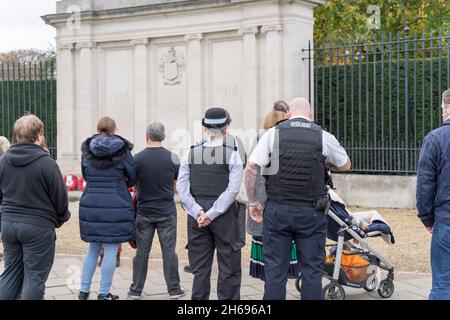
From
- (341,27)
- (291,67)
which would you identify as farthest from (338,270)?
(341,27)

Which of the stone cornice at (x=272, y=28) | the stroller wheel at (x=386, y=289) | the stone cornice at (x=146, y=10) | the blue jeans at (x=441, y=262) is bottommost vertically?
the stroller wheel at (x=386, y=289)

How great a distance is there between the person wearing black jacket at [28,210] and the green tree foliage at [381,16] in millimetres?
14485

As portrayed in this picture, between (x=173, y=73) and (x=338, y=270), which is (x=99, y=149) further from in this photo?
(x=173, y=73)

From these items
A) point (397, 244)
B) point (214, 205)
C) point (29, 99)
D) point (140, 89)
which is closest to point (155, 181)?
point (214, 205)

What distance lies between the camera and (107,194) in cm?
586

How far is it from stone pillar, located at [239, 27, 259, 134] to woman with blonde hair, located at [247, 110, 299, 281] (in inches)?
258

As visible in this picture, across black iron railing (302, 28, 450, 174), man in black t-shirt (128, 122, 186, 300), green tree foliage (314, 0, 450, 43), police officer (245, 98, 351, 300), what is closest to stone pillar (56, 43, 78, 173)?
black iron railing (302, 28, 450, 174)

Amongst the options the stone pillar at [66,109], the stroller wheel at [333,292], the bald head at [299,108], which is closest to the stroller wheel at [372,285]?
the stroller wheel at [333,292]

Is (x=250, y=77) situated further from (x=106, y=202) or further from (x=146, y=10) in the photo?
Answer: (x=106, y=202)

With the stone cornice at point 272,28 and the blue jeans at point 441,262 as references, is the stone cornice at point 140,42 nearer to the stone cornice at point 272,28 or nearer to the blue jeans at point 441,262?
the stone cornice at point 272,28

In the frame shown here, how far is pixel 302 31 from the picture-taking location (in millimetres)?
12555

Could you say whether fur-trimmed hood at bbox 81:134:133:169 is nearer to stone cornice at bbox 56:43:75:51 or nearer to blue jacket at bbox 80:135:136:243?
blue jacket at bbox 80:135:136:243

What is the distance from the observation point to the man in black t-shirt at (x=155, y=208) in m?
6.17
